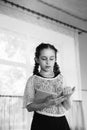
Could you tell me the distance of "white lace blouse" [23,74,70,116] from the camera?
3.99 feet

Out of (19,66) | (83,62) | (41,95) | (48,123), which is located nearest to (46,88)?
(41,95)

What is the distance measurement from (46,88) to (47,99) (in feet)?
0.33

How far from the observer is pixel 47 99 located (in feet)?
3.84

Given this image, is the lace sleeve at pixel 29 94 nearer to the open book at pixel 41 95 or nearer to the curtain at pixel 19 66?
the open book at pixel 41 95

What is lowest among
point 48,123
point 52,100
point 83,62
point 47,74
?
point 48,123

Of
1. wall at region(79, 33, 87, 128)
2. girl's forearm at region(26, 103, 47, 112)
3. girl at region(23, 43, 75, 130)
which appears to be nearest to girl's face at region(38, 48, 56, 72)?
girl at region(23, 43, 75, 130)

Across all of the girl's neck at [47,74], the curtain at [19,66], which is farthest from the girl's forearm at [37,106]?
the curtain at [19,66]

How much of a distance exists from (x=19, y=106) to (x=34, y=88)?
0.79 m

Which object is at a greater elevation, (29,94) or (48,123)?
(29,94)

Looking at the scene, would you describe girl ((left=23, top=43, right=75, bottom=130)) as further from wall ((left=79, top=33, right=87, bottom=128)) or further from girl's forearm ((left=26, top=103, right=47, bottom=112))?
wall ((left=79, top=33, right=87, bottom=128))

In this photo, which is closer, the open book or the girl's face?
the open book

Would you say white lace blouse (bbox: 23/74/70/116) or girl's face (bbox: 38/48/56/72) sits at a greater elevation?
girl's face (bbox: 38/48/56/72)

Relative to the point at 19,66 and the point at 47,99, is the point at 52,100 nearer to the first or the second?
the point at 47,99

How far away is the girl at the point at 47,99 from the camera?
1192 millimetres
